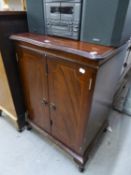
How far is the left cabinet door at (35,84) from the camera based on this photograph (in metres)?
1.01

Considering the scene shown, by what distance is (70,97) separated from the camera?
936mm

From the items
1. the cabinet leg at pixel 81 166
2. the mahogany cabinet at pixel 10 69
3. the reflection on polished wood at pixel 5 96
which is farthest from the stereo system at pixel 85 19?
the cabinet leg at pixel 81 166

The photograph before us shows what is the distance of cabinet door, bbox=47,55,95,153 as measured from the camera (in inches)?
31.9

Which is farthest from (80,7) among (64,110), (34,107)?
(34,107)

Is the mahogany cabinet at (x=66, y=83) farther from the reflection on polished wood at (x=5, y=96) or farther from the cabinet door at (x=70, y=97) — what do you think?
the reflection on polished wood at (x=5, y=96)

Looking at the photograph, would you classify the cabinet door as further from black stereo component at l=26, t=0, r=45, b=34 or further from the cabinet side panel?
black stereo component at l=26, t=0, r=45, b=34

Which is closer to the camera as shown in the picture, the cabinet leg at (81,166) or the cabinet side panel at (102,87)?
the cabinet side panel at (102,87)

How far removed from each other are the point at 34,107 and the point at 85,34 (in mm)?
807

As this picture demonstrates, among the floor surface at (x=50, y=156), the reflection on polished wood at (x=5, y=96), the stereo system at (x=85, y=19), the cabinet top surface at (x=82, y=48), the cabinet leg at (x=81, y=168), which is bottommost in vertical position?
the floor surface at (x=50, y=156)

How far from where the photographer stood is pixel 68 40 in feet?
3.12

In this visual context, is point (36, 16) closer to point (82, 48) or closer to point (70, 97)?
point (82, 48)

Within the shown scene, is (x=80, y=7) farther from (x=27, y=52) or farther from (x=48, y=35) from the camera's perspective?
(x=27, y=52)

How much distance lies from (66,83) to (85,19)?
40cm

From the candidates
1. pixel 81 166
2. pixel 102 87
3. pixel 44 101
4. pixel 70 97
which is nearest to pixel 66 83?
pixel 70 97
